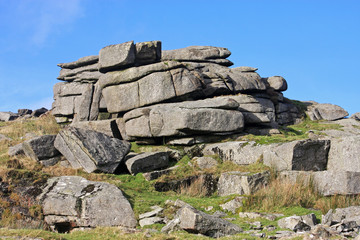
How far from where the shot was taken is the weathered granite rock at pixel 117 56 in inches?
1212

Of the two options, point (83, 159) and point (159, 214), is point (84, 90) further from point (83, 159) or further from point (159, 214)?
point (159, 214)

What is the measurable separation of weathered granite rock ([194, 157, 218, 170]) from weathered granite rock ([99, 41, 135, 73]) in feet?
40.2

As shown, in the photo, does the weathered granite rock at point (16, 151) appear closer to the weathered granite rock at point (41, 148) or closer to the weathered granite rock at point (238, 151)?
the weathered granite rock at point (41, 148)

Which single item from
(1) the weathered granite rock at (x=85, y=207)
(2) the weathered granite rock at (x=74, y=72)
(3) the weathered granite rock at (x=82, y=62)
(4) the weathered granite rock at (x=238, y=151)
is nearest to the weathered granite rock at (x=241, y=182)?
(4) the weathered granite rock at (x=238, y=151)

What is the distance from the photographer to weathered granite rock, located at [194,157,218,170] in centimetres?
2272


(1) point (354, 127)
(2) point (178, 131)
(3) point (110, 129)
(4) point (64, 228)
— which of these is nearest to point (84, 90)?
(3) point (110, 129)

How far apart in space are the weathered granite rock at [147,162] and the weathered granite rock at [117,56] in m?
10.8

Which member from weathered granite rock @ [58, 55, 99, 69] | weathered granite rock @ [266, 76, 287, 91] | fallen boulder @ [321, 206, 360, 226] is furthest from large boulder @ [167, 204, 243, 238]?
weathered granite rock @ [58, 55, 99, 69]

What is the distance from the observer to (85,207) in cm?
1565

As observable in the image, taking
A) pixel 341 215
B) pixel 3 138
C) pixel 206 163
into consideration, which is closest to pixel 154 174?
pixel 206 163

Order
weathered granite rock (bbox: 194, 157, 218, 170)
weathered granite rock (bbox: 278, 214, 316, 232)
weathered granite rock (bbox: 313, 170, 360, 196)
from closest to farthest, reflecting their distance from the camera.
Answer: weathered granite rock (bbox: 278, 214, 316, 232), weathered granite rock (bbox: 313, 170, 360, 196), weathered granite rock (bbox: 194, 157, 218, 170)

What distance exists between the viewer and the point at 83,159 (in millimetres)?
22234

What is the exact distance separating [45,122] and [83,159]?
17612 millimetres

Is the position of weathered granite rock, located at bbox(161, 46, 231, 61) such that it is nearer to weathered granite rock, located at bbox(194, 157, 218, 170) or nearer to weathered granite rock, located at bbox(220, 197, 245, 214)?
weathered granite rock, located at bbox(194, 157, 218, 170)
